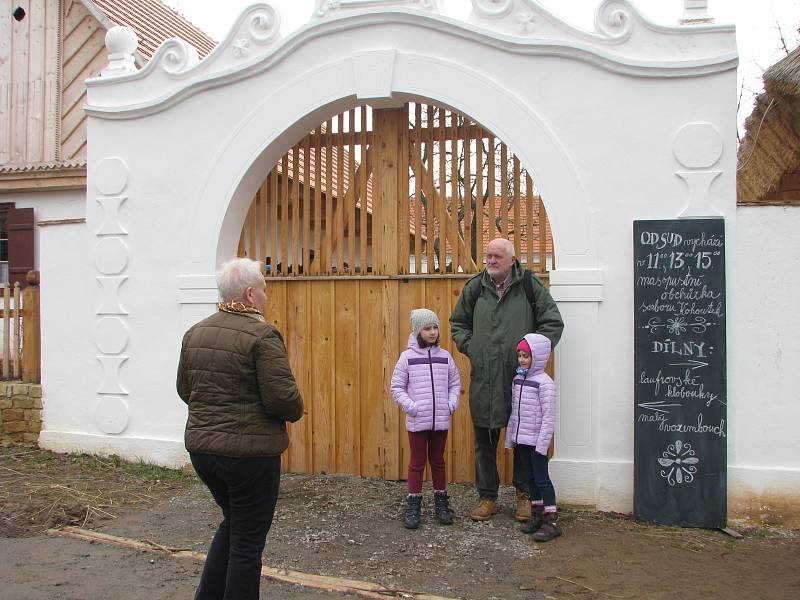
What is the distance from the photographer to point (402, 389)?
515 cm

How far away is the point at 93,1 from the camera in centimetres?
1095

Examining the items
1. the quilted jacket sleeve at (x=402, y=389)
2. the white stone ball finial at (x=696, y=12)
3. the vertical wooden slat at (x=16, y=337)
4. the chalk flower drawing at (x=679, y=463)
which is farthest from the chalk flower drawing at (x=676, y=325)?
the vertical wooden slat at (x=16, y=337)

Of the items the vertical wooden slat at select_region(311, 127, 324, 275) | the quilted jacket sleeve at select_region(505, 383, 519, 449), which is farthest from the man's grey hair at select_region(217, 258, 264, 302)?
the vertical wooden slat at select_region(311, 127, 324, 275)

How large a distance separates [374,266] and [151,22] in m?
8.68

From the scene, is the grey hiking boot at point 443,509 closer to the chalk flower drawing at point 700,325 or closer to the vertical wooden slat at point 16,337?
the chalk flower drawing at point 700,325

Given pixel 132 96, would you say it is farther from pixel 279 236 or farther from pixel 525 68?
pixel 525 68

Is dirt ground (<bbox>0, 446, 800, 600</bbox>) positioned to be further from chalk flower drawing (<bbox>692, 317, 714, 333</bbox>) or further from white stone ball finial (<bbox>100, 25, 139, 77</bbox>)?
white stone ball finial (<bbox>100, 25, 139, 77</bbox>)

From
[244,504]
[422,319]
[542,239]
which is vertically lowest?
[244,504]

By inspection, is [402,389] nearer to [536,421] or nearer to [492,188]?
[536,421]

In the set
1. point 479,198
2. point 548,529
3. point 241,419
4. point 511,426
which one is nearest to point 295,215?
point 479,198

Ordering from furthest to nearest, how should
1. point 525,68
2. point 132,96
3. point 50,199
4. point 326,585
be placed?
point 50,199 < point 132,96 < point 525,68 < point 326,585

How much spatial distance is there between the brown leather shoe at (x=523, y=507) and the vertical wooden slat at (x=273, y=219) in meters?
2.79

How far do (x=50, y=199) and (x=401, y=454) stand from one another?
21.4 feet

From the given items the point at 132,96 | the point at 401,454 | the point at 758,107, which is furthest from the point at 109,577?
the point at 758,107
